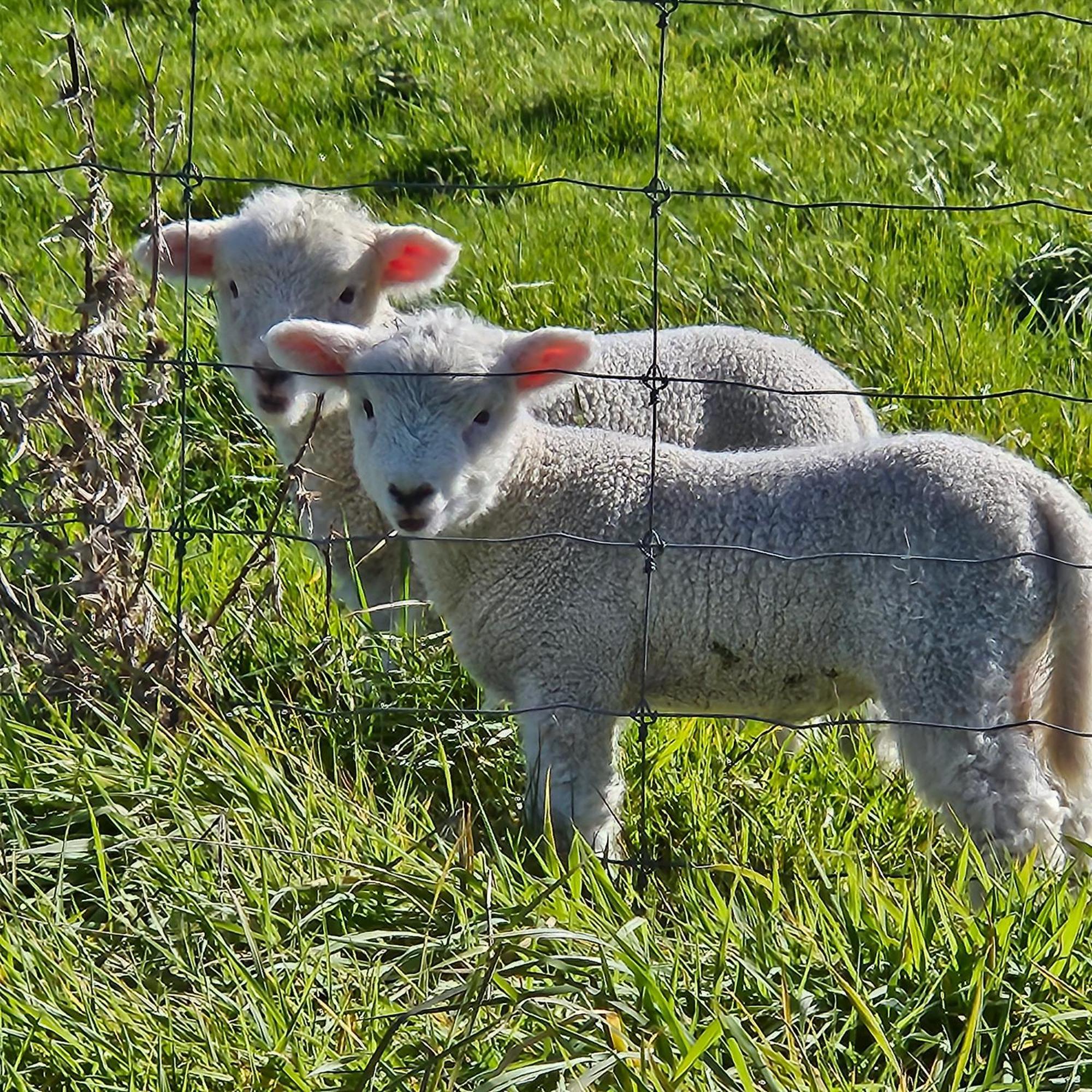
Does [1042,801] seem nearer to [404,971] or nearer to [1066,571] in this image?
[1066,571]

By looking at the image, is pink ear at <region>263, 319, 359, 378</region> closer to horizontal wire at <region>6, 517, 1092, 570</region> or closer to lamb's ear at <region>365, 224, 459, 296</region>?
horizontal wire at <region>6, 517, 1092, 570</region>

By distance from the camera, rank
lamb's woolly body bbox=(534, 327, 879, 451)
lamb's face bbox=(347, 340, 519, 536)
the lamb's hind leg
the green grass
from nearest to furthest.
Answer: the green grass < the lamb's hind leg < lamb's face bbox=(347, 340, 519, 536) < lamb's woolly body bbox=(534, 327, 879, 451)

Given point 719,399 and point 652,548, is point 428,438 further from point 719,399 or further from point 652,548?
point 719,399

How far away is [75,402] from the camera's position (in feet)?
10.8

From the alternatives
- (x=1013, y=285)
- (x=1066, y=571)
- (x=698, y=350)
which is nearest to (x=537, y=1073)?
(x=1066, y=571)

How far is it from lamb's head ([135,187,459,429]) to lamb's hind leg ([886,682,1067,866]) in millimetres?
1965

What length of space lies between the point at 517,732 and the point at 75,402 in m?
1.23

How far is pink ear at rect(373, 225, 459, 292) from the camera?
173 inches

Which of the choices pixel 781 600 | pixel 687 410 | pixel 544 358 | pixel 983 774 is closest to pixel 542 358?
pixel 544 358

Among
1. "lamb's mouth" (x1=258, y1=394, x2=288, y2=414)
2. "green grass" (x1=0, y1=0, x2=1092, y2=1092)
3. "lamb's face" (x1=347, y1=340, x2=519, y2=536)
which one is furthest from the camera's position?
"lamb's mouth" (x1=258, y1=394, x2=288, y2=414)

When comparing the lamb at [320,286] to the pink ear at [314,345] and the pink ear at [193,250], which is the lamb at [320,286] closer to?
the pink ear at [193,250]

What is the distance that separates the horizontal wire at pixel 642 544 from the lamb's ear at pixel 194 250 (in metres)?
1.16

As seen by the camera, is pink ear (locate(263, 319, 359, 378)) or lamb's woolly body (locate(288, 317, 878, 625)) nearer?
pink ear (locate(263, 319, 359, 378))

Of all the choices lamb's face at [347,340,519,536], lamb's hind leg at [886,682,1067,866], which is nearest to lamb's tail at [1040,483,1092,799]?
lamb's hind leg at [886,682,1067,866]
